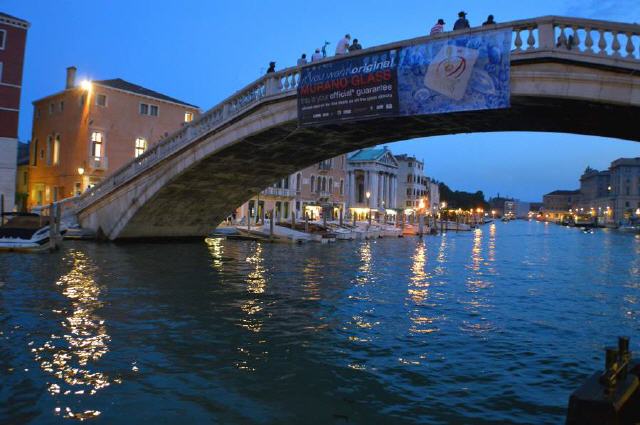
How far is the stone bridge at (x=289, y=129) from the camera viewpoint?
40.0 feet

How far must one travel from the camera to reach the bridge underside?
47.9 feet

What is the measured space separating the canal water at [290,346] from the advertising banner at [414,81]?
5.34m

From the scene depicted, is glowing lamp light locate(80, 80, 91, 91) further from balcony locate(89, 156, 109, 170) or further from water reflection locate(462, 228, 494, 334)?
water reflection locate(462, 228, 494, 334)

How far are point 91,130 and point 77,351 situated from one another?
29.1m

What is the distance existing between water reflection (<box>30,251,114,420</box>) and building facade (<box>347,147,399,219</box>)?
195ft

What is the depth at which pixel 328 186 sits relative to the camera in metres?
57.9

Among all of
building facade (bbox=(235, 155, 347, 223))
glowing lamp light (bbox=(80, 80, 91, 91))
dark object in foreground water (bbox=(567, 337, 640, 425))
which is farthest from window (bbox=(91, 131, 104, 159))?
dark object in foreground water (bbox=(567, 337, 640, 425))

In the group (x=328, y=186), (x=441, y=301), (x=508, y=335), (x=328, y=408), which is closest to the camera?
(x=328, y=408)

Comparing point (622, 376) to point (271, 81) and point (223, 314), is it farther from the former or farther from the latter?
point (271, 81)

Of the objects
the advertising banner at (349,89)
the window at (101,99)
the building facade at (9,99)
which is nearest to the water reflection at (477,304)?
the advertising banner at (349,89)

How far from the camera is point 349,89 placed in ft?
56.5

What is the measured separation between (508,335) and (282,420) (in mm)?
5522

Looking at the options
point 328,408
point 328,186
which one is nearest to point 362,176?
point 328,186

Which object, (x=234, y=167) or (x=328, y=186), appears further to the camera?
(x=328, y=186)
